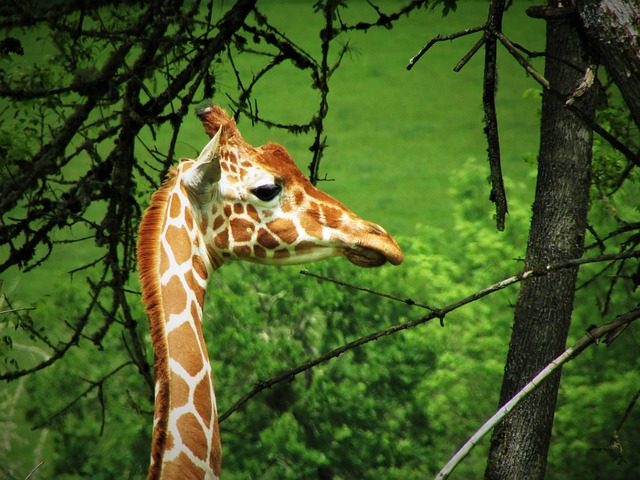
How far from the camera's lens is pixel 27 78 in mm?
3580

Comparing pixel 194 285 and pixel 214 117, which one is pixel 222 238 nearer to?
pixel 194 285

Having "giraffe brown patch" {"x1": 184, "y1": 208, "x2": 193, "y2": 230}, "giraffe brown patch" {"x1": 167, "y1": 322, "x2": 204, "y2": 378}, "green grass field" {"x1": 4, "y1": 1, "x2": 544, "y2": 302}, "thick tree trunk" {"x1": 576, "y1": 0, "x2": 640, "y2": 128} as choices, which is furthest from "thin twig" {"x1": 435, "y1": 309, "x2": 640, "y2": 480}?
"green grass field" {"x1": 4, "y1": 1, "x2": 544, "y2": 302}

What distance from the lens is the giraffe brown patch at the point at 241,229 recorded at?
6.42 ft

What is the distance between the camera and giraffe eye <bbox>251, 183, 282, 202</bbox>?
6.38 ft

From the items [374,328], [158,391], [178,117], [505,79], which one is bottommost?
[158,391]

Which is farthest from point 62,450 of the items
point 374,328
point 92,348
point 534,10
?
point 534,10

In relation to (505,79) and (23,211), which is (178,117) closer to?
(23,211)

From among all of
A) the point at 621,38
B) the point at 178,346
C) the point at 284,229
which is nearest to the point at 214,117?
the point at 284,229

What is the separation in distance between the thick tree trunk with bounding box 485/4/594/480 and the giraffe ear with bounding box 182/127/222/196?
102 cm

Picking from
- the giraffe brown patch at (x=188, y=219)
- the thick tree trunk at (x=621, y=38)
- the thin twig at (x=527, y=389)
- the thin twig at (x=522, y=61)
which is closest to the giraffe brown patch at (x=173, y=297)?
the giraffe brown patch at (x=188, y=219)

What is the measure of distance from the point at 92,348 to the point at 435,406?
2175mm

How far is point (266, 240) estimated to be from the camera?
1.97m

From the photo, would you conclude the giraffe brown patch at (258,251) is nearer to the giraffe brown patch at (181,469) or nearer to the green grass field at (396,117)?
the giraffe brown patch at (181,469)

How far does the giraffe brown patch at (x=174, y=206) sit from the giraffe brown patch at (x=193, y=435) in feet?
1.57
